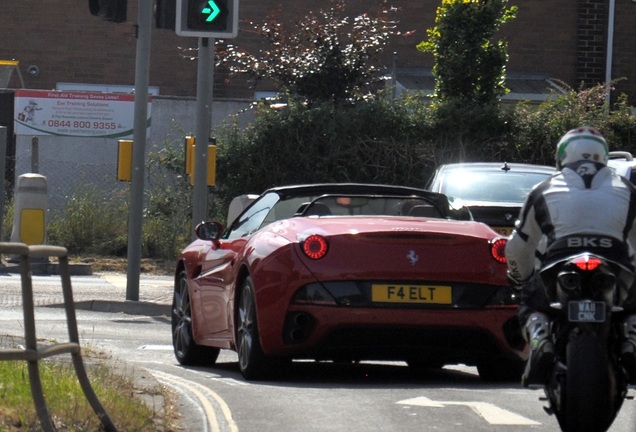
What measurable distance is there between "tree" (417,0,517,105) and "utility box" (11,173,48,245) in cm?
665

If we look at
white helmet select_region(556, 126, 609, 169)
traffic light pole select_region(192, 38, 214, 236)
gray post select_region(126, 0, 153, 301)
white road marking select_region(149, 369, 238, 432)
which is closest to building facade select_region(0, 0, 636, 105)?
gray post select_region(126, 0, 153, 301)

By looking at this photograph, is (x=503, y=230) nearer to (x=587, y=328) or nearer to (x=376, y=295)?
(x=376, y=295)

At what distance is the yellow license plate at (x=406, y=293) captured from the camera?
8.55 metres

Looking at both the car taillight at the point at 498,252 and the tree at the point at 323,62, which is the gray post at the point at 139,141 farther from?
the car taillight at the point at 498,252

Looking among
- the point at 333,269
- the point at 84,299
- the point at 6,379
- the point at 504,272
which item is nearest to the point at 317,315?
the point at 333,269

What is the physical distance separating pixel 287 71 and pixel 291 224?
1461cm

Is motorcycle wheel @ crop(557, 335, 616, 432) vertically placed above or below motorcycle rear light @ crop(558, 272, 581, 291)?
below

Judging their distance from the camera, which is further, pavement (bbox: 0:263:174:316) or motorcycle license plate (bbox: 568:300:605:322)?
pavement (bbox: 0:263:174:316)

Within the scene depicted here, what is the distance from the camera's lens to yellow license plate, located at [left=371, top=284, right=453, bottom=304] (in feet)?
28.1

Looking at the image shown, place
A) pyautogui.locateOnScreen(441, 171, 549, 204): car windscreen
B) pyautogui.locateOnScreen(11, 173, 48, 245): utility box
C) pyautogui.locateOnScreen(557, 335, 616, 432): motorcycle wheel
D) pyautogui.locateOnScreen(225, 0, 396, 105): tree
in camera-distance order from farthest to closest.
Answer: pyautogui.locateOnScreen(225, 0, 396, 105): tree → pyautogui.locateOnScreen(11, 173, 48, 245): utility box → pyautogui.locateOnScreen(441, 171, 549, 204): car windscreen → pyautogui.locateOnScreen(557, 335, 616, 432): motorcycle wheel

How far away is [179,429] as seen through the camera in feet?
23.5

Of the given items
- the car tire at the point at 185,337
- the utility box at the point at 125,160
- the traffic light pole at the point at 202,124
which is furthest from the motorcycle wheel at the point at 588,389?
Answer: the utility box at the point at 125,160

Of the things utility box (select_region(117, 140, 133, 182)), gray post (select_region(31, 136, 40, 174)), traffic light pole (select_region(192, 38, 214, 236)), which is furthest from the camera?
gray post (select_region(31, 136, 40, 174))

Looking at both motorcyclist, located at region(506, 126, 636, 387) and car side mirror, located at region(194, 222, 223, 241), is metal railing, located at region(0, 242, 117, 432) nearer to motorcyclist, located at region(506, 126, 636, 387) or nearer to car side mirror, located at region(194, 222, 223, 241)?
motorcyclist, located at region(506, 126, 636, 387)
